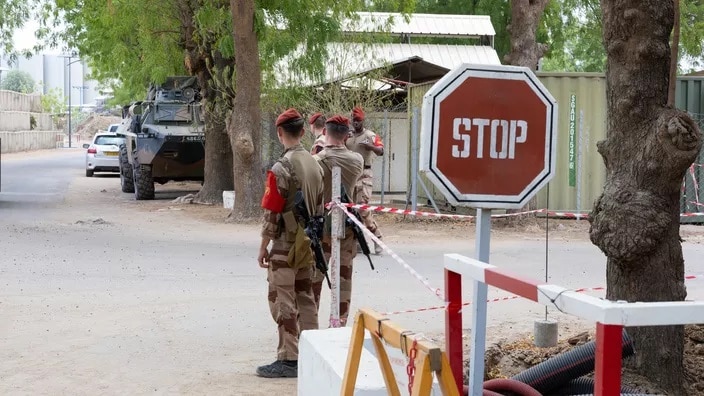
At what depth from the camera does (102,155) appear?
37094mm

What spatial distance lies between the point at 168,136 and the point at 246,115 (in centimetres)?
483

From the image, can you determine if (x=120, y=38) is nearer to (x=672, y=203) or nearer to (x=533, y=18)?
(x=533, y=18)

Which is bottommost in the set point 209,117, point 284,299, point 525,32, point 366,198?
point 284,299

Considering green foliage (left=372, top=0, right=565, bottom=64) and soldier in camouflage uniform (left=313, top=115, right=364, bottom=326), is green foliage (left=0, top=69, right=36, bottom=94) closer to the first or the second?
green foliage (left=372, top=0, right=565, bottom=64)

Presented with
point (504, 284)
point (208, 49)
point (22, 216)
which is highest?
point (208, 49)

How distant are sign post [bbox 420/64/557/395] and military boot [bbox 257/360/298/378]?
3.21 m

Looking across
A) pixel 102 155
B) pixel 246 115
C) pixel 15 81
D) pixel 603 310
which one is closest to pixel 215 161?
pixel 246 115

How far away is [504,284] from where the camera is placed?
3.29 meters

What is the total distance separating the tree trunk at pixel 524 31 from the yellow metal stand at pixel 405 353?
15.0 m

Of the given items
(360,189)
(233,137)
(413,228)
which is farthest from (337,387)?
(233,137)

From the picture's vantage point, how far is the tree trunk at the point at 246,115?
722 inches

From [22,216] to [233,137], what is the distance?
4.09 m

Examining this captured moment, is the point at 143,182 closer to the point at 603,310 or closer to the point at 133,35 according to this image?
the point at 133,35

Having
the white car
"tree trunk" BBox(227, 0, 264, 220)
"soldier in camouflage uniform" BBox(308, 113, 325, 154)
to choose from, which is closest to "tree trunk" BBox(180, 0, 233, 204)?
"tree trunk" BBox(227, 0, 264, 220)
